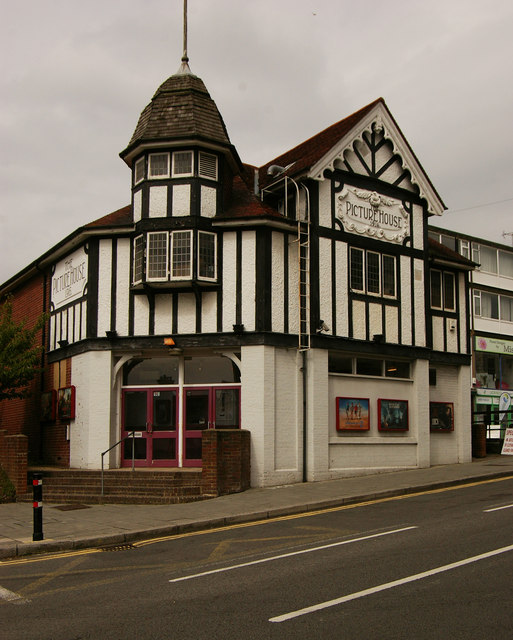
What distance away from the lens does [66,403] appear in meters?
20.0

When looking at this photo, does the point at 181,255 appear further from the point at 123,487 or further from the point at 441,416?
the point at 441,416

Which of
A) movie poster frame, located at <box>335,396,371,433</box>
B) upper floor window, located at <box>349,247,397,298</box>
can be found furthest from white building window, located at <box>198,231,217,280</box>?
movie poster frame, located at <box>335,396,371,433</box>

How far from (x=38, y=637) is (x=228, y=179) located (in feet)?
50.0

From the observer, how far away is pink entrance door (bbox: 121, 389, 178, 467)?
18625 millimetres

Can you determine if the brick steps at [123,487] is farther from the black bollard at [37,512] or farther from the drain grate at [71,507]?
the black bollard at [37,512]

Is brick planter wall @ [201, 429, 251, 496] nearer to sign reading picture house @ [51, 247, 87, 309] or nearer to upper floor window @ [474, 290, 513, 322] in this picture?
sign reading picture house @ [51, 247, 87, 309]

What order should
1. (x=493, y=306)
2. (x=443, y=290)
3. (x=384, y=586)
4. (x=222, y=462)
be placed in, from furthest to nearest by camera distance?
1. (x=493, y=306)
2. (x=443, y=290)
3. (x=222, y=462)
4. (x=384, y=586)

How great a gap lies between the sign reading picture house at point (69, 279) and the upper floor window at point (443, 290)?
1074 cm

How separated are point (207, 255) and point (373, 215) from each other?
530 centimetres

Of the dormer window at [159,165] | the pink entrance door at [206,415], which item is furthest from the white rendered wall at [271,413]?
the dormer window at [159,165]

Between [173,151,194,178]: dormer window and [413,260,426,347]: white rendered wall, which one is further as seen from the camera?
[413,260,426,347]: white rendered wall

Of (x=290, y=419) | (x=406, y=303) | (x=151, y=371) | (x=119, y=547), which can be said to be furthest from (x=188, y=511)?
(x=406, y=303)

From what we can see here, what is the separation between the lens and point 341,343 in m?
19.2

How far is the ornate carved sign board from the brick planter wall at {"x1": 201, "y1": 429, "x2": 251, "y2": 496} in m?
6.93
